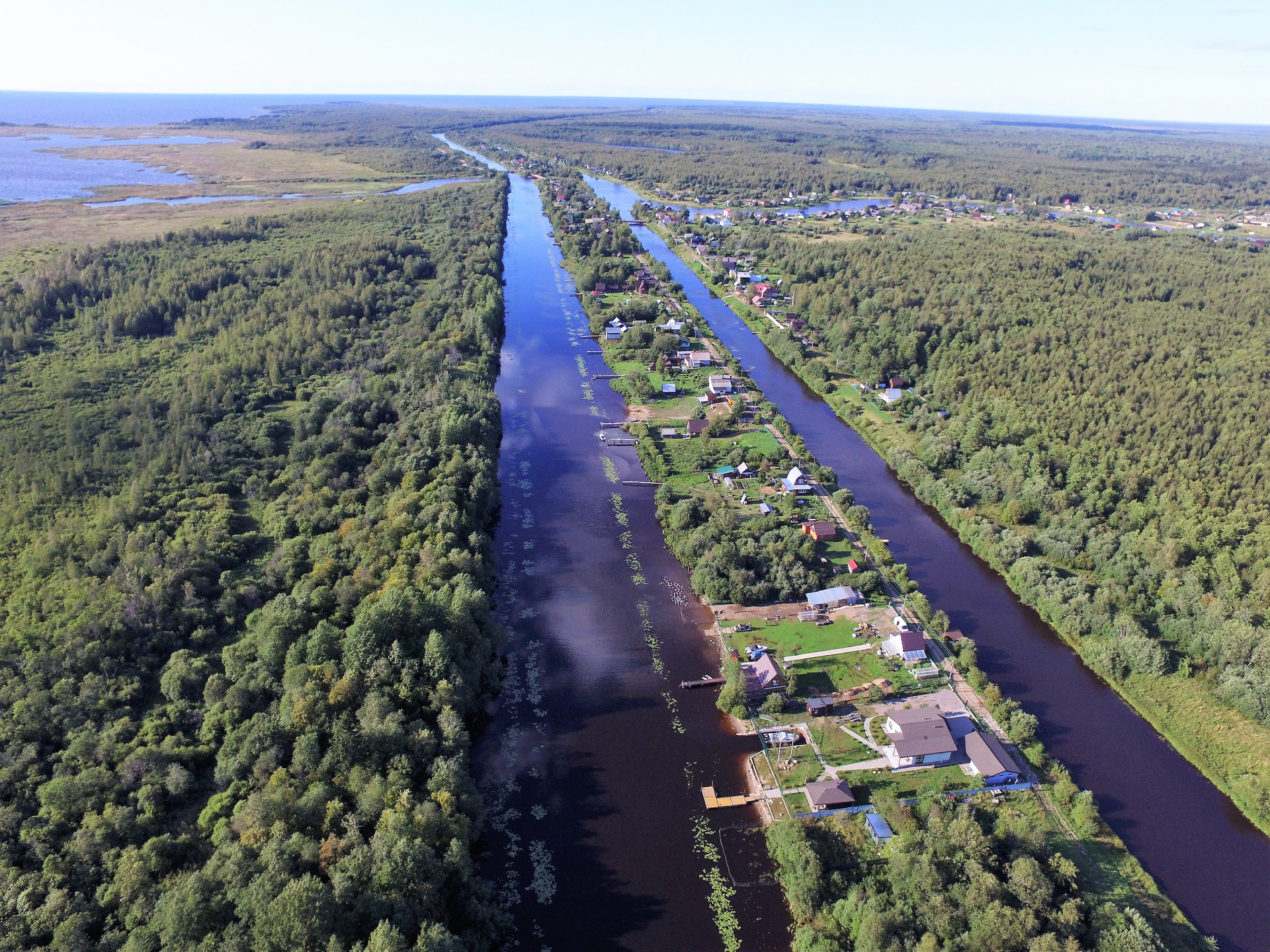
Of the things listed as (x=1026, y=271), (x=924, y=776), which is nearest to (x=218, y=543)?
(x=924, y=776)

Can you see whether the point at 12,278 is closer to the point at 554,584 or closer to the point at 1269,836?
the point at 554,584

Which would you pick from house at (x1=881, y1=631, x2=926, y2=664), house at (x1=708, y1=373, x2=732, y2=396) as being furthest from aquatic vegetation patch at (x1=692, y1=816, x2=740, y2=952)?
house at (x1=708, y1=373, x2=732, y2=396)

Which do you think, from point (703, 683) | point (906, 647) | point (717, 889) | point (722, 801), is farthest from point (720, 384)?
point (717, 889)

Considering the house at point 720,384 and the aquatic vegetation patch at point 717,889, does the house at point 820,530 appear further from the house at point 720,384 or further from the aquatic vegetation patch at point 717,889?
the house at point 720,384

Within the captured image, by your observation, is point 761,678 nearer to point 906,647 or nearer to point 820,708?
point 820,708

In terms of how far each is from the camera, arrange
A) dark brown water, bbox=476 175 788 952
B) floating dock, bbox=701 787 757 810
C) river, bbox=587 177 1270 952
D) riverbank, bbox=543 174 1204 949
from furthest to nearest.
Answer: floating dock, bbox=701 787 757 810 < river, bbox=587 177 1270 952 < dark brown water, bbox=476 175 788 952 < riverbank, bbox=543 174 1204 949

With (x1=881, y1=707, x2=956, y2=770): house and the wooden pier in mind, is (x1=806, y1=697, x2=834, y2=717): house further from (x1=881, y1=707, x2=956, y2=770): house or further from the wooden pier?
the wooden pier
